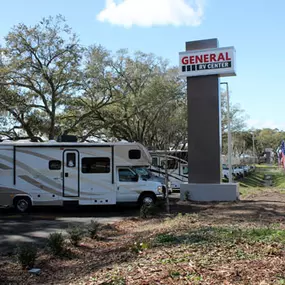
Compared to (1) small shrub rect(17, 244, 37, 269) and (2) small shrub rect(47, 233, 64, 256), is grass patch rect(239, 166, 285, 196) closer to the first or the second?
(2) small shrub rect(47, 233, 64, 256)

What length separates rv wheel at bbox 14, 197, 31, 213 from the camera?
15.5m

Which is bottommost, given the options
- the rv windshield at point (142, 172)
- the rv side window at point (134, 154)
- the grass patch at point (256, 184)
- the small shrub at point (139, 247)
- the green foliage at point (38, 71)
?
the grass patch at point (256, 184)

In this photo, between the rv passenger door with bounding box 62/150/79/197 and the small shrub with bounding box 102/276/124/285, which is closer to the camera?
the small shrub with bounding box 102/276/124/285

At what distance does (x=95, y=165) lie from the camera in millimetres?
15672

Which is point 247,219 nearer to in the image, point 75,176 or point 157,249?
point 157,249

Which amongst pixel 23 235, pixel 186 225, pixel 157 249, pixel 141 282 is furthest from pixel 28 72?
pixel 141 282

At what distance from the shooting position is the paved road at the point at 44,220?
1000cm

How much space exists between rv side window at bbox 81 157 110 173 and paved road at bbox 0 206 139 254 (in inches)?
68.5

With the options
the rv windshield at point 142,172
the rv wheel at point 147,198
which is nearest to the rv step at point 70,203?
the rv wheel at point 147,198

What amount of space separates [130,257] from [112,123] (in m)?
24.0

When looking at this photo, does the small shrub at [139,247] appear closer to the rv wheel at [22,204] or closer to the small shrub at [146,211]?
the small shrub at [146,211]

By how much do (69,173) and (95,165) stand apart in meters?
1.11

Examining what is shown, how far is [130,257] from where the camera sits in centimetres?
604

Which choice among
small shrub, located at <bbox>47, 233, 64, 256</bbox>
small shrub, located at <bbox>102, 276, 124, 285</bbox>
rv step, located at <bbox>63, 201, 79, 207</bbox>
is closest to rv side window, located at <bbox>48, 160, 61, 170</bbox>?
rv step, located at <bbox>63, 201, 79, 207</bbox>
